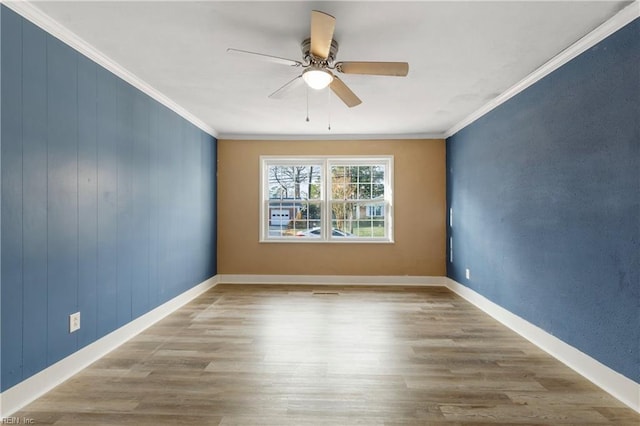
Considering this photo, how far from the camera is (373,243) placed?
524 cm

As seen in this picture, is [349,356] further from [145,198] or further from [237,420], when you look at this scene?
[145,198]

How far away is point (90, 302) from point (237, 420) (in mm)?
1534

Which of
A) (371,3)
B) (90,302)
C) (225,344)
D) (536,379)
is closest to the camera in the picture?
(371,3)

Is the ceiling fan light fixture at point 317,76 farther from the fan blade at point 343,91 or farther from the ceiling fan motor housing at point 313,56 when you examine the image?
the fan blade at point 343,91

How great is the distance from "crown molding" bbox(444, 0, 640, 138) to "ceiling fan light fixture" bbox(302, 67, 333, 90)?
5.99 feet

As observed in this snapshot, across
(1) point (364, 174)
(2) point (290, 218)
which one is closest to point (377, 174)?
(1) point (364, 174)

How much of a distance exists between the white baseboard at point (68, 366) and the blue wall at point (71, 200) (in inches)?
2.1

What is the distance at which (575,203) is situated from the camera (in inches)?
95.5

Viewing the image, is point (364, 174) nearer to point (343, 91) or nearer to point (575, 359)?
point (343, 91)

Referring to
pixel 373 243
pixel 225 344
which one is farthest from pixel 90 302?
pixel 373 243

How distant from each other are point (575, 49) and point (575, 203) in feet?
3.77

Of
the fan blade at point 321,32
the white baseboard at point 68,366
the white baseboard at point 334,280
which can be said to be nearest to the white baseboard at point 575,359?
the white baseboard at point 334,280

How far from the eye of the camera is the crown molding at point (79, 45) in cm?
194

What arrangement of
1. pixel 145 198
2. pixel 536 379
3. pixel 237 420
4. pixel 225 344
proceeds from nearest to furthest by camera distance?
pixel 237 420 < pixel 536 379 < pixel 225 344 < pixel 145 198
